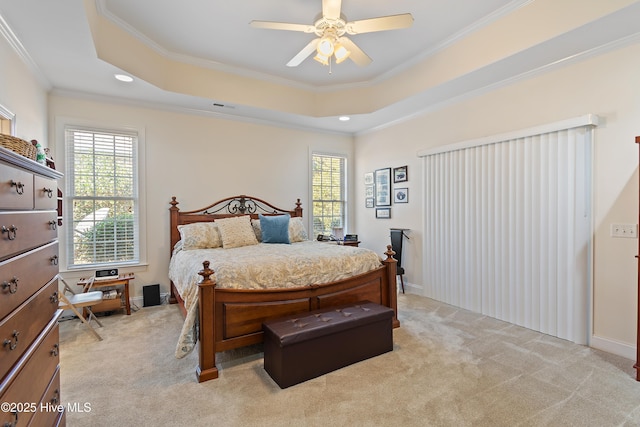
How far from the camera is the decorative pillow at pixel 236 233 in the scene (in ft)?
12.7

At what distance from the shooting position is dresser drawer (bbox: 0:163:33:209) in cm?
102

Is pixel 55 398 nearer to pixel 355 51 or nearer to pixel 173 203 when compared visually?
pixel 173 203

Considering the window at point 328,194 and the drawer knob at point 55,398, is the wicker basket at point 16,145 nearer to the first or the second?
the drawer knob at point 55,398

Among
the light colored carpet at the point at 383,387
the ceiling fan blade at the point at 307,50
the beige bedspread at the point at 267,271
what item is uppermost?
the ceiling fan blade at the point at 307,50

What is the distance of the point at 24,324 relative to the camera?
44.5 inches

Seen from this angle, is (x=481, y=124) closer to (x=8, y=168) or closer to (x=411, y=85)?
(x=411, y=85)

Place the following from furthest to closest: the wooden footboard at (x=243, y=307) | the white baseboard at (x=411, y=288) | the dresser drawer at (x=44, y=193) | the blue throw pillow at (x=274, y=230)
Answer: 1. the white baseboard at (x=411, y=288)
2. the blue throw pillow at (x=274, y=230)
3. the wooden footboard at (x=243, y=307)
4. the dresser drawer at (x=44, y=193)

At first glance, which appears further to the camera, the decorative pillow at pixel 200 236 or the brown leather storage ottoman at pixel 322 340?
the decorative pillow at pixel 200 236

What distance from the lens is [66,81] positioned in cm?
343

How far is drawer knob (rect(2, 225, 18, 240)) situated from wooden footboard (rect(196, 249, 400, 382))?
4.16 ft

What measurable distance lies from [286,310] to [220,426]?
985mm

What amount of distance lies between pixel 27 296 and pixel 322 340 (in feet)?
5.67

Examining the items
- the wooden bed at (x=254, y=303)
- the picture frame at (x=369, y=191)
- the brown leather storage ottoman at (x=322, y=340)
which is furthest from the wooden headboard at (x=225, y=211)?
the brown leather storage ottoman at (x=322, y=340)

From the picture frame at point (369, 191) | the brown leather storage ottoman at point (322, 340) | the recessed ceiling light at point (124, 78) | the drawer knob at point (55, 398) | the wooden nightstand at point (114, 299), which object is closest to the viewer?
the drawer knob at point (55, 398)
